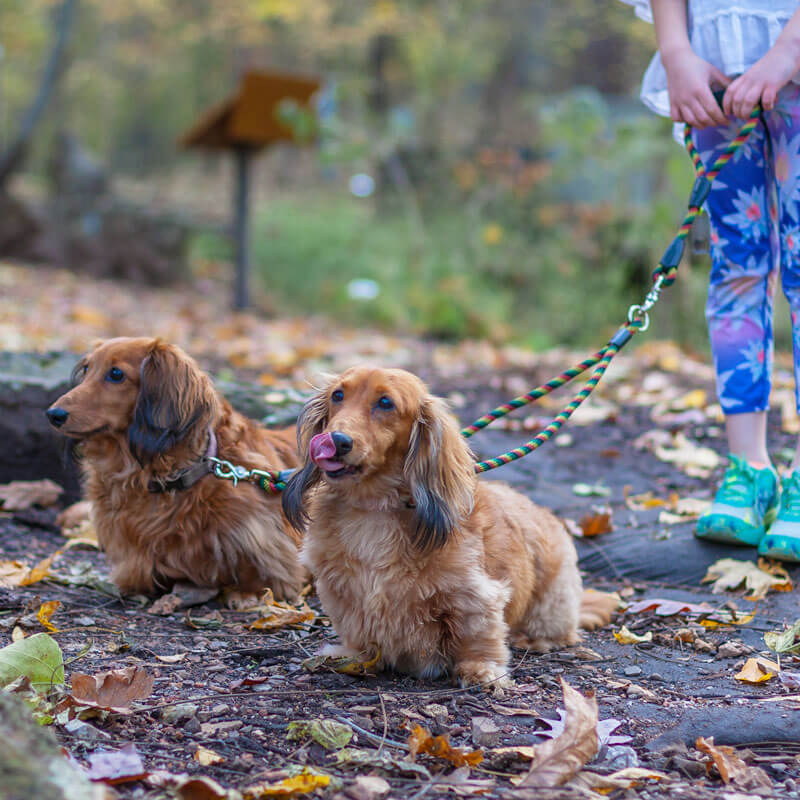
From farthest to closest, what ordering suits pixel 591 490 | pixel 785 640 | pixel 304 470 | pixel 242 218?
pixel 242 218, pixel 591 490, pixel 785 640, pixel 304 470

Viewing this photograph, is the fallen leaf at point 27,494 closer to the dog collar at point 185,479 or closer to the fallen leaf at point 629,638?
the dog collar at point 185,479

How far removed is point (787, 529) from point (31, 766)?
291 centimetres

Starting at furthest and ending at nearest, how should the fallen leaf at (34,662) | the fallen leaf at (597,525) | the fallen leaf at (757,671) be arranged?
the fallen leaf at (597,525) < the fallen leaf at (757,671) < the fallen leaf at (34,662)

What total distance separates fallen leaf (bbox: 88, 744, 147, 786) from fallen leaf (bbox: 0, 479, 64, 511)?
2.81 m

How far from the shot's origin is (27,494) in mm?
4672

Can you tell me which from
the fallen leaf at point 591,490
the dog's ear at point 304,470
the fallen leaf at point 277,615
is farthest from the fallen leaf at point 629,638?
the fallen leaf at point 591,490

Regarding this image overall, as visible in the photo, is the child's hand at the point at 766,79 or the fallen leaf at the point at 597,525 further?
the fallen leaf at the point at 597,525

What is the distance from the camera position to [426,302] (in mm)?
11125

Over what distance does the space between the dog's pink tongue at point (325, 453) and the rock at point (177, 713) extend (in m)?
0.72

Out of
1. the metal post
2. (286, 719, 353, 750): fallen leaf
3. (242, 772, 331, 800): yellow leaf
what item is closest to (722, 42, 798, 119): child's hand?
(286, 719, 353, 750): fallen leaf

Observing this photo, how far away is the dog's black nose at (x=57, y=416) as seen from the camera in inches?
131

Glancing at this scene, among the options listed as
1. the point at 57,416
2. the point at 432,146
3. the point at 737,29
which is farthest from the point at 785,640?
the point at 432,146

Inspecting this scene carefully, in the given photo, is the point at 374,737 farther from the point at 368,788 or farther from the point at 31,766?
the point at 31,766

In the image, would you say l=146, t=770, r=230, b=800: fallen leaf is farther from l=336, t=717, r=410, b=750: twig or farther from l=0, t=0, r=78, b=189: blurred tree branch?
l=0, t=0, r=78, b=189: blurred tree branch
